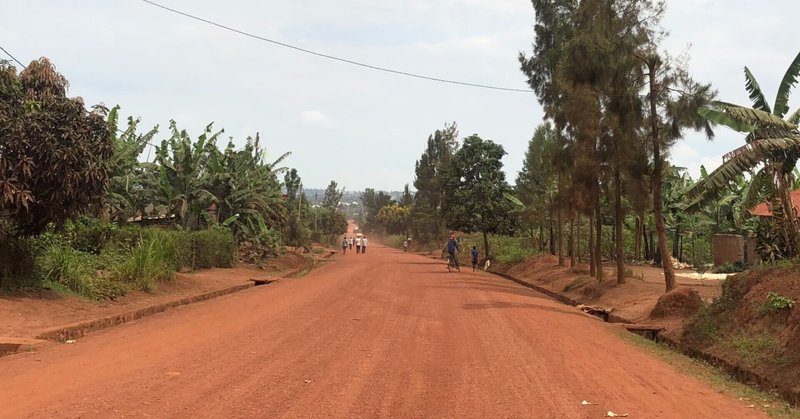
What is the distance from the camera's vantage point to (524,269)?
3334cm

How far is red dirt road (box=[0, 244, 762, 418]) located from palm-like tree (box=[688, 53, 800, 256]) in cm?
411

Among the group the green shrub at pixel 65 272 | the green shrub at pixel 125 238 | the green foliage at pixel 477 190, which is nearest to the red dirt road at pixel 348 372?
the green shrub at pixel 65 272

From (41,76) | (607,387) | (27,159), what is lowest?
(607,387)

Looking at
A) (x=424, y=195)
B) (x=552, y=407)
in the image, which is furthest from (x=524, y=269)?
(x=424, y=195)

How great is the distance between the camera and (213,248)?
2580 centimetres

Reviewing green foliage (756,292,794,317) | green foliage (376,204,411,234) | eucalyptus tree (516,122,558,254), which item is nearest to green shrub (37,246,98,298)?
green foliage (756,292,794,317)

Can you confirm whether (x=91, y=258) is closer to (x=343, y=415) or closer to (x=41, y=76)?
(x=41, y=76)

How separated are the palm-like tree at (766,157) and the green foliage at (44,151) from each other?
13115mm

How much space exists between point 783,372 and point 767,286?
2.51 metres

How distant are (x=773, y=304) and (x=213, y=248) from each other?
69.7 feet

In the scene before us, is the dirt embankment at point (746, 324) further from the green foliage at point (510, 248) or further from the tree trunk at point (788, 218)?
the green foliage at point (510, 248)

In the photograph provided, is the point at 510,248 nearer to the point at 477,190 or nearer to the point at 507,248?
the point at 507,248

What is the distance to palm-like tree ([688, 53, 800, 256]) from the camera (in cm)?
1223

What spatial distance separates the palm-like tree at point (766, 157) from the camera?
481 inches
